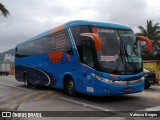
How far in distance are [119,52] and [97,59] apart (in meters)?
1.05

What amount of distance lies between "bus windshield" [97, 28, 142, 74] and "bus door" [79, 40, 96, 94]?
16.5 inches

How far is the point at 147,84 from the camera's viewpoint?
730 inches

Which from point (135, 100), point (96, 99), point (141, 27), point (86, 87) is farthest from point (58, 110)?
point (141, 27)

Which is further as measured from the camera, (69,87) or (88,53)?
(69,87)

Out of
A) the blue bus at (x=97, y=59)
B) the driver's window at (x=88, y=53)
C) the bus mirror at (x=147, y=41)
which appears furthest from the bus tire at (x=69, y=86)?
the bus mirror at (x=147, y=41)

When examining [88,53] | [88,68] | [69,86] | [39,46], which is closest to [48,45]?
[39,46]

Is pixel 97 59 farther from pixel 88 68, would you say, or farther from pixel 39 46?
pixel 39 46

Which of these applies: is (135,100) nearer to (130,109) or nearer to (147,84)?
(130,109)

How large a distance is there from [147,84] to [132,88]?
7150 millimetres

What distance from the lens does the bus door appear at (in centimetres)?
1160

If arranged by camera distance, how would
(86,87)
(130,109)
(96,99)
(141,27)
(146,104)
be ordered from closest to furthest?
(130,109), (146,104), (86,87), (96,99), (141,27)

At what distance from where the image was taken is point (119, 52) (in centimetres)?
1180

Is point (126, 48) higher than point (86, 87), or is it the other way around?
point (126, 48)

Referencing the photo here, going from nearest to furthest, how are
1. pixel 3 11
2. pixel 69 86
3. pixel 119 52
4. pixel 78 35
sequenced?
pixel 119 52 < pixel 78 35 < pixel 3 11 < pixel 69 86
